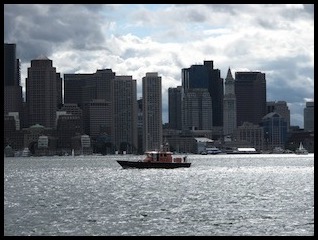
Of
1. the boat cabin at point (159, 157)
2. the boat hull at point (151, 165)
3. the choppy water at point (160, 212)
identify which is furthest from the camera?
the boat cabin at point (159, 157)

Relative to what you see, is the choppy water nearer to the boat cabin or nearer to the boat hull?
the boat hull

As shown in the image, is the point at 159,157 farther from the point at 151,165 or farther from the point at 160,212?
the point at 160,212

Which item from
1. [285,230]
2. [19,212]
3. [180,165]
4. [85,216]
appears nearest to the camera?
[285,230]

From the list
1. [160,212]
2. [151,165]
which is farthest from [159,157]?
[160,212]

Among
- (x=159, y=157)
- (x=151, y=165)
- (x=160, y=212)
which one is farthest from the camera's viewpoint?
(x=159, y=157)

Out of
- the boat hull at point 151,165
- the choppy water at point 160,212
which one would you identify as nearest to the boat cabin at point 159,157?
the boat hull at point 151,165

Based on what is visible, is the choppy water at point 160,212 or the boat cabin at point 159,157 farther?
the boat cabin at point 159,157

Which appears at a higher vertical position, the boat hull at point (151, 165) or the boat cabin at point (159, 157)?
the boat cabin at point (159, 157)

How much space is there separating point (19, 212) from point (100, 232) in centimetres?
1517

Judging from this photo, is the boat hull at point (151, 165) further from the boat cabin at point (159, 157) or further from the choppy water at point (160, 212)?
the choppy water at point (160, 212)

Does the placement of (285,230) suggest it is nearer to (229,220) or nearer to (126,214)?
(229,220)
